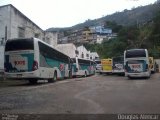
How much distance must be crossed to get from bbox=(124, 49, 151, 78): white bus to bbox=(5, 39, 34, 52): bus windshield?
13.1 metres

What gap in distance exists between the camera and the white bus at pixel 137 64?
3109 centimetres

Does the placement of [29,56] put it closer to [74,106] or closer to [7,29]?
[74,106]

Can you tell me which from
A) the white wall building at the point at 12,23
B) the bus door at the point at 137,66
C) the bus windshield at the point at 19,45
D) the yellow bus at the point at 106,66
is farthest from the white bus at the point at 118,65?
the bus windshield at the point at 19,45

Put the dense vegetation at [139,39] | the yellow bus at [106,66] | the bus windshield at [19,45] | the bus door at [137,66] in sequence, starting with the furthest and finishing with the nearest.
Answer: the dense vegetation at [139,39] < the yellow bus at [106,66] < the bus door at [137,66] < the bus windshield at [19,45]

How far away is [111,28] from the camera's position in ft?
488

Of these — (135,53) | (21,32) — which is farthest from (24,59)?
(21,32)

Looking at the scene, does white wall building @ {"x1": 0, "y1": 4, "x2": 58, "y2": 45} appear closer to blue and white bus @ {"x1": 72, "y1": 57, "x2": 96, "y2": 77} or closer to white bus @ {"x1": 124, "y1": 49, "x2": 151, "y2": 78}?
blue and white bus @ {"x1": 72, "y1": 57, "x2": 96, "y2": 77}

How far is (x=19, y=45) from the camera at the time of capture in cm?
2164

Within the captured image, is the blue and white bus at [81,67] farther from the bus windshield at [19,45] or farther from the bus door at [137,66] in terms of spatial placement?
the bus windshield at [19,45]

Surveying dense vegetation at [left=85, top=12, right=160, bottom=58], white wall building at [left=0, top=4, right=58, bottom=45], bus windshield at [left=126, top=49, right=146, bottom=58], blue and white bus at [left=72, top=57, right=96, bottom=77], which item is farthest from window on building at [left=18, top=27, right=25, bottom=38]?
dense vegetation at [left=85, top=12, right=160, bottom=58]

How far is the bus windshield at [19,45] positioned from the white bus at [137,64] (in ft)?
42.8

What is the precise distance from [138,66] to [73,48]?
1598 inches

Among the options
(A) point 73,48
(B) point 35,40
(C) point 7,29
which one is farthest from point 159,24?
(B) point 35,40

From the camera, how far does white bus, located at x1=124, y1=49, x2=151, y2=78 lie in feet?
102
